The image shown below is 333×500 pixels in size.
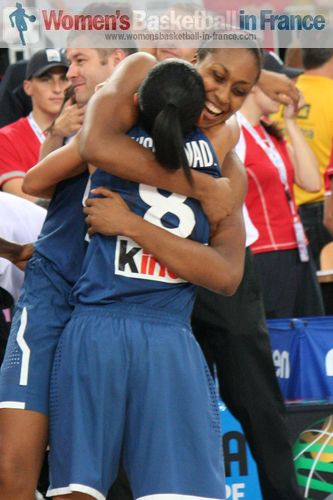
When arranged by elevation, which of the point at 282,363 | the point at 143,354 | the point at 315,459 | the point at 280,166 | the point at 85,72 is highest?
the point at 85,72

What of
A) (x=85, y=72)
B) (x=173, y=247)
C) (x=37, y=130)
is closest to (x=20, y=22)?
(x=85, y=72)

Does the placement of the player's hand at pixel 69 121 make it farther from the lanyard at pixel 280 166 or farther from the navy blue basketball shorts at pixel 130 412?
the lanyard at pixel 280 166

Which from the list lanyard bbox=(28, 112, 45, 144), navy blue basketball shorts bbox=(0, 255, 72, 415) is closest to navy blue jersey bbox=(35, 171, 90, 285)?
navy blue basketball shorts bbox=(0, 255, 72, 415)

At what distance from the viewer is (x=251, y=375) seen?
5.22 metres

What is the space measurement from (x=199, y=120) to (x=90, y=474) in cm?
120

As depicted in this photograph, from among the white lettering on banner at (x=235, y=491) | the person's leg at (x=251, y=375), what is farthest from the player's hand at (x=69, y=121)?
the white lettering on banner at (x=235, y=491)

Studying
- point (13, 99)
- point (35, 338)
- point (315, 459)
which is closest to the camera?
point (35, 338)

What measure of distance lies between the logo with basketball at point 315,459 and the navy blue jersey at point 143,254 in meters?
1.62

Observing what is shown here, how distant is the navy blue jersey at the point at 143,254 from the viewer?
3.82 metres

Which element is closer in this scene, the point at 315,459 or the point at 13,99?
the point at 315,459

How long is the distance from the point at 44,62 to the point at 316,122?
6.34 ft

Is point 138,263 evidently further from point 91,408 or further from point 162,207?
point 91,408

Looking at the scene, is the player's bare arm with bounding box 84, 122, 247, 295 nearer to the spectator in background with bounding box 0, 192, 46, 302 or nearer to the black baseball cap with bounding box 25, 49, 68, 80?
the spectator in background with bounding box 0, 192, 46, 302

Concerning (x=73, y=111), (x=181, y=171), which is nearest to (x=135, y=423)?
(x=181, y=171)
